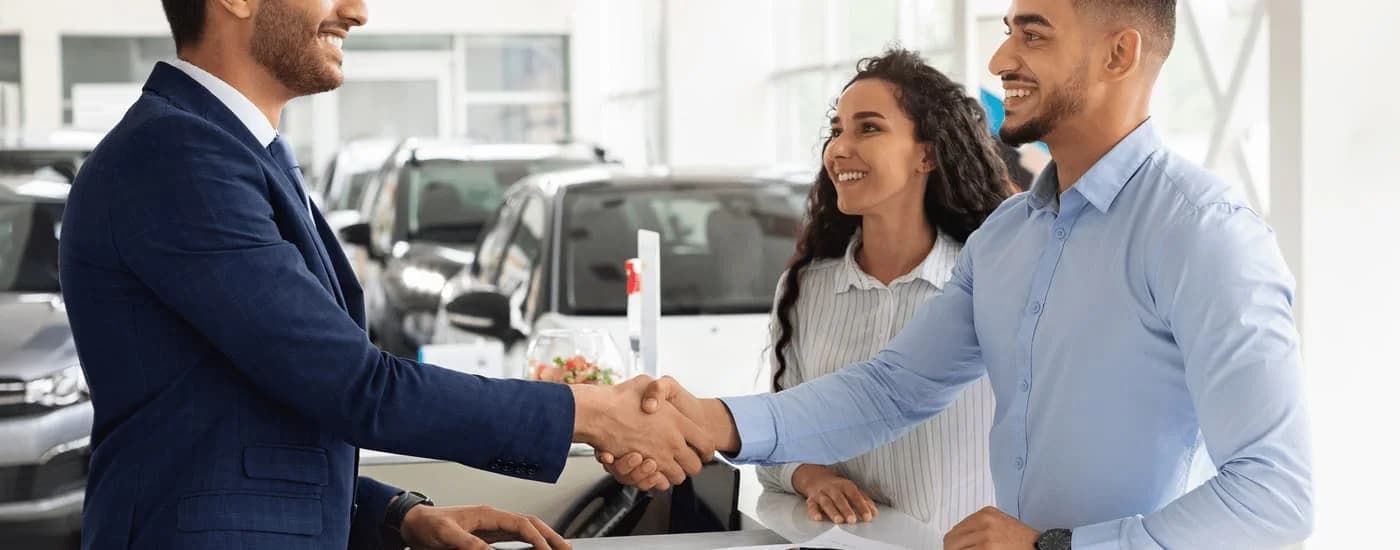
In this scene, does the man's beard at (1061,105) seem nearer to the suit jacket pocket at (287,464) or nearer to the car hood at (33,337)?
the suit jacket pocket at (287,464)

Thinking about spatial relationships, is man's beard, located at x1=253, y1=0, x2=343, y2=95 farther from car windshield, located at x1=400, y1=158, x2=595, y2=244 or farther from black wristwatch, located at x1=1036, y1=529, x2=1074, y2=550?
car windshield, located at x1=400, y1=158, x2=595, y2=244

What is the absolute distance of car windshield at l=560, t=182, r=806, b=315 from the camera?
227 inches

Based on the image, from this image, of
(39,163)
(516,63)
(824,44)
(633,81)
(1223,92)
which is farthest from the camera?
(516,63)

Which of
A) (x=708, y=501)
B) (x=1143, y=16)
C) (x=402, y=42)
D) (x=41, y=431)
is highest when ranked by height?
(x=402, y=42)

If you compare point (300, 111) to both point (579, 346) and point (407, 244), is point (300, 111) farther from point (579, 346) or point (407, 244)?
point (579, 346)

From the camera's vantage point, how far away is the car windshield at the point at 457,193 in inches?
350

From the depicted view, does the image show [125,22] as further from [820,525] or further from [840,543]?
[840,543]

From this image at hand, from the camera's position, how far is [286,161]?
2.34m

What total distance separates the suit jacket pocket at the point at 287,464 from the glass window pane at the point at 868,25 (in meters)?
8.00

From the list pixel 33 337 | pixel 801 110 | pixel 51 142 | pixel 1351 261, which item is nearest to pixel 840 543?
pixel 1351 261

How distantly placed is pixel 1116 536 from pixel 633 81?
52.1ft

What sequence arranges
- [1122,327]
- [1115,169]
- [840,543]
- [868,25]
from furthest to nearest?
[868,25] < [840,543] < [1115,169] < [1122,327]

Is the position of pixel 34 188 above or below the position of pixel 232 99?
below

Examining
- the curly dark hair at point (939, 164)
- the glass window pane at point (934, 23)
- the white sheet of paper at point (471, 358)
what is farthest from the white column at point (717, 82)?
the curly dark hair at point (939, 164)
